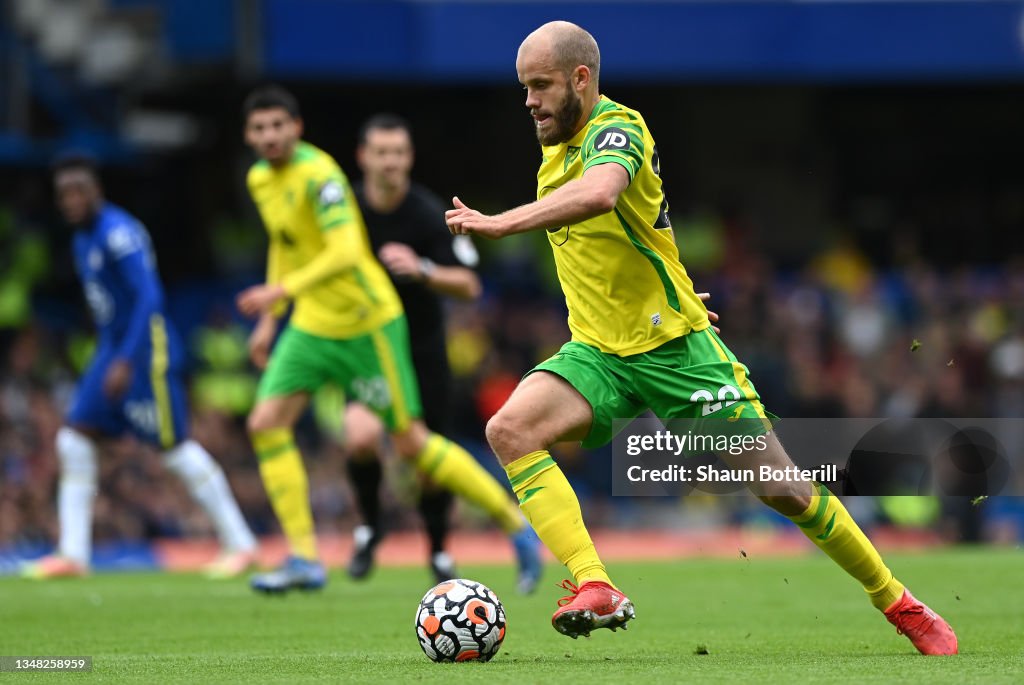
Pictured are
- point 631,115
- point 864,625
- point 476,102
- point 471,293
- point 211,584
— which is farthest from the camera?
point 476,102

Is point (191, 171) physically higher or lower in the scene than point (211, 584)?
higher

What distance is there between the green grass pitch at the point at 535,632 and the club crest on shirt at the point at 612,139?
1.80 metres

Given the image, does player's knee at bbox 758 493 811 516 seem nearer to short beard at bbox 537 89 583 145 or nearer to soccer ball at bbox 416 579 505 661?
soccer ball at bbox 416 579 505 661

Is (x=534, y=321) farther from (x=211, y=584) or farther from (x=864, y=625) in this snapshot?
(x=864, y=625)

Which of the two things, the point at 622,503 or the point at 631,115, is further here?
the point at 622,503

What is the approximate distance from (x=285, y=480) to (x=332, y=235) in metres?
1.48

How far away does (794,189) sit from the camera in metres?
24.4

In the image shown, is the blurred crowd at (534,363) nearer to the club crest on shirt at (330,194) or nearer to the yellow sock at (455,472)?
the yellow sock at (455,472)

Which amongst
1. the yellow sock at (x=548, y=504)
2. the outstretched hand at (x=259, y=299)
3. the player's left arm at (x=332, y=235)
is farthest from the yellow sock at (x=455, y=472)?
the yellow sock at (x=548, y=504)

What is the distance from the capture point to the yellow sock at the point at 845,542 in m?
6.13

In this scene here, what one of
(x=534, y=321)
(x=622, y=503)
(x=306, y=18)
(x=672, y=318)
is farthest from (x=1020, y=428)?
(x=672, y=318)

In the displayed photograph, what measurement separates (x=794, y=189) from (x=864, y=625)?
56.4 feet

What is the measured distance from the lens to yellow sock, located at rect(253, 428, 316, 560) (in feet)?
32.1

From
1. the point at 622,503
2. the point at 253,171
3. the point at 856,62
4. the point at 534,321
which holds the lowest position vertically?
the point at 622,503
